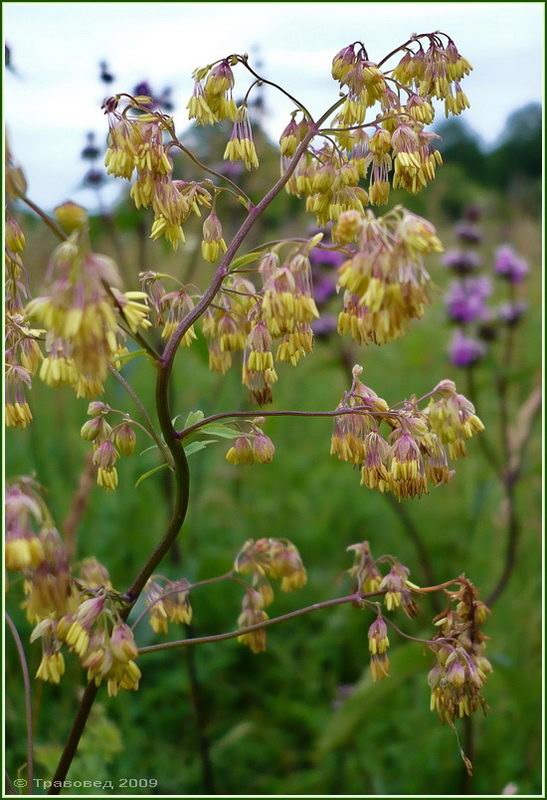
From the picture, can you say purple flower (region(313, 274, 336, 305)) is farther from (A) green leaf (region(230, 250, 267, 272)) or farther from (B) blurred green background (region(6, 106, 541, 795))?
(A) green leaf (region(230, 250, 267, 272))

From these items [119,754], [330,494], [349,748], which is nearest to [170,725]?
[119,754]

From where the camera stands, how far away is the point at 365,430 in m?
1.50

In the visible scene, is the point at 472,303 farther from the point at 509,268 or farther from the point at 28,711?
the point at 28,711

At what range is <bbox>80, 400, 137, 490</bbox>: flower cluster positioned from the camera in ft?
5.03

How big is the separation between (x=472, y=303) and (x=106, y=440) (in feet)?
9.76

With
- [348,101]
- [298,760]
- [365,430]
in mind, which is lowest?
[298,760]

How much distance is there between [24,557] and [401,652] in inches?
58.5

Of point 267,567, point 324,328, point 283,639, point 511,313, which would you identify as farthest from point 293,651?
point 511,313

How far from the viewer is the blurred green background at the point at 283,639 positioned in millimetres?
2629

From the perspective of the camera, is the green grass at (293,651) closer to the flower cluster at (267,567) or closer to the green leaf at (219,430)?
the flower cluster at (267,567)

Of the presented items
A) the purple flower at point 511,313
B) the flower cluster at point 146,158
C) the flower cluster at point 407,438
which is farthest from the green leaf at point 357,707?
the purple flower at point 511,313

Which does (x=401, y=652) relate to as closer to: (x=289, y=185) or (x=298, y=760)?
(x=298, y=760)

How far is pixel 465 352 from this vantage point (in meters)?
3.95

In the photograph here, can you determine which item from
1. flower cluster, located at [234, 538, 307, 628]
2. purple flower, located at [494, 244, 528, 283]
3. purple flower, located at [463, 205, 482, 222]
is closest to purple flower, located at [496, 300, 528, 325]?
purple flower, located at [494, 244, 528, 283]
